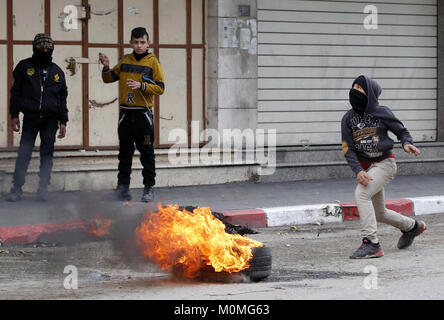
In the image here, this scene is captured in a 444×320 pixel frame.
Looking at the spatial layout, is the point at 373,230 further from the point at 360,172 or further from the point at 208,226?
the point at 208,226

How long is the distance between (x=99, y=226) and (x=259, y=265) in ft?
9.06

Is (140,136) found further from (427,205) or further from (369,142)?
(427,205)

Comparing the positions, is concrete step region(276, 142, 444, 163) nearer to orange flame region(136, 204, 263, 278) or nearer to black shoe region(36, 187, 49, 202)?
black shoe region(36, 187, 49, 202)

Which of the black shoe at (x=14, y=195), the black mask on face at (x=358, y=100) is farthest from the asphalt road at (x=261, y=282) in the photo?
the black shoe at (x=14, y=195)

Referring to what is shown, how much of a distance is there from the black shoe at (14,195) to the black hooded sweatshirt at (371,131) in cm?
444

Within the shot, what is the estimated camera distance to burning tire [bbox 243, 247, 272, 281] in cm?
706

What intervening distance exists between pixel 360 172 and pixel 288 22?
6204 millimetres

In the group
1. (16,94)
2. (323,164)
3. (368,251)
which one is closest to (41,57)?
(16,94)

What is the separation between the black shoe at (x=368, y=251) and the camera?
8360 mm

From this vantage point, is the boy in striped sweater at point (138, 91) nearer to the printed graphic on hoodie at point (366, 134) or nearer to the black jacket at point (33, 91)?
the black jacket at point (33, 91)

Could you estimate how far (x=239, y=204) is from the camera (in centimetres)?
1145

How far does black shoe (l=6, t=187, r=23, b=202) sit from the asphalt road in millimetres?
2003

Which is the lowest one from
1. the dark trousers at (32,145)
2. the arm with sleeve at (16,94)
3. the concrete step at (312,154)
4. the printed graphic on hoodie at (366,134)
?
the concrete step at (312,154)
